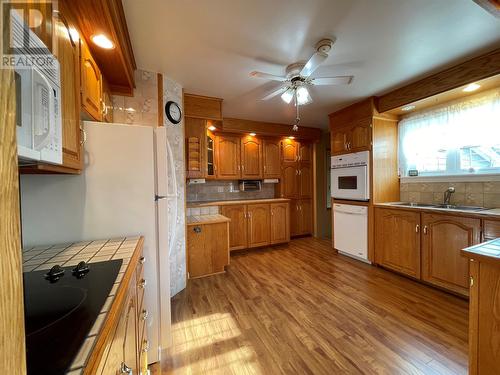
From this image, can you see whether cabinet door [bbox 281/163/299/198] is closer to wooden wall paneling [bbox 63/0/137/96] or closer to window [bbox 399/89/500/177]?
window [bbox 399/89/500/177]

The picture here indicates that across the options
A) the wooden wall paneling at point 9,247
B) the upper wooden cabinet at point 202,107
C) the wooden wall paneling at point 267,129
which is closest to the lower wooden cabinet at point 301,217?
the wooden wall paneling at point 267,129

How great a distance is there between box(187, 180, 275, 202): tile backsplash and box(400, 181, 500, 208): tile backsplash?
2.36 meters

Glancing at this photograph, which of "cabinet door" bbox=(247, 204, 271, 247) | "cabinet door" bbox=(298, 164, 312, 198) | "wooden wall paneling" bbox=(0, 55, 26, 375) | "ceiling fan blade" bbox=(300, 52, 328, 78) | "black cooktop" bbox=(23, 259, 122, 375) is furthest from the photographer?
"cabinet door" bbox=(298, 164, 312, 198)

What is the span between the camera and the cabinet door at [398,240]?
2406 millimetres

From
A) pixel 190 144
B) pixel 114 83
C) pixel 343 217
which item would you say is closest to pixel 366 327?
pixel 343 217

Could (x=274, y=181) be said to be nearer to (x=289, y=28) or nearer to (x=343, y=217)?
(x=343, y=217)

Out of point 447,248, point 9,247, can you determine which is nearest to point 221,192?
point 447,248

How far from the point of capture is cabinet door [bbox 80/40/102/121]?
1.29 m

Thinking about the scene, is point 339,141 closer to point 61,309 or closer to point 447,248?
point 447,248

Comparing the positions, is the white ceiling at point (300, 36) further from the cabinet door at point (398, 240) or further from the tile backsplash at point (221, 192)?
the tile backsplash at point (221, 192)

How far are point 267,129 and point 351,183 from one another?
1763mm

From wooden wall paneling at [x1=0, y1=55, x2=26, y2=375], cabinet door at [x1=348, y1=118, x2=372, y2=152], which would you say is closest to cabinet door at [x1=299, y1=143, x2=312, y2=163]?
cabinet door at [x1=348, y1=118, x2=372, y2=152]

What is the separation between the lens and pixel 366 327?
171 cm

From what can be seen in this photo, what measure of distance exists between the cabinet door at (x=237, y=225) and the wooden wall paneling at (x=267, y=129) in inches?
54.2
